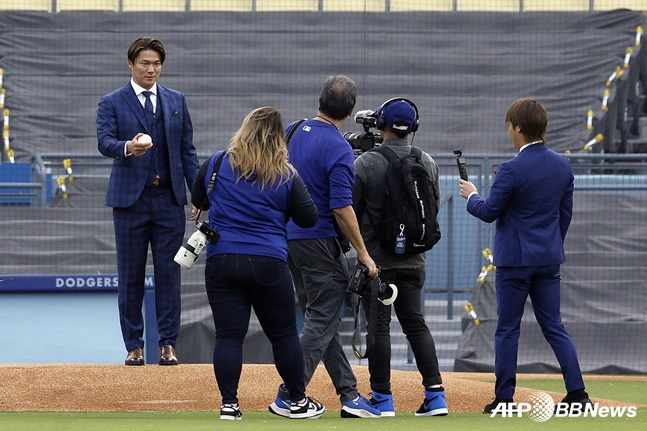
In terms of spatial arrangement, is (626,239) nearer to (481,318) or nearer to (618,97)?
(481,318)

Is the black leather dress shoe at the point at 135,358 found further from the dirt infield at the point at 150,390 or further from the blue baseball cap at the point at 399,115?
the blue baseball cap at the point at 399,115

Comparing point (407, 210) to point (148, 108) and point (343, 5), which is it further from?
point (343, 5)

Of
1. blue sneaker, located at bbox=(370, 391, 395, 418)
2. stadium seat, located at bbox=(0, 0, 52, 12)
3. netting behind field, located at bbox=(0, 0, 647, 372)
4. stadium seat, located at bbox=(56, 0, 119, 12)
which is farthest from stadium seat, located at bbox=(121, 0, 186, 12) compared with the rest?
blue sneaker, located at bbox=(370, 391, 395, 418)

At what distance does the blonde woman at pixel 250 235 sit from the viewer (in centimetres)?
590

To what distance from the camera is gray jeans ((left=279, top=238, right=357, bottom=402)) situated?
6.35 m

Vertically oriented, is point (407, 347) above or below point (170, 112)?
below

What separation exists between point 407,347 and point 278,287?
5.99m

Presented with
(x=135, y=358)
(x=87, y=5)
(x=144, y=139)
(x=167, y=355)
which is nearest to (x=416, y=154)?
(x=144, y=139)

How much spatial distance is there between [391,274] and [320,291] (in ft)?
1.37

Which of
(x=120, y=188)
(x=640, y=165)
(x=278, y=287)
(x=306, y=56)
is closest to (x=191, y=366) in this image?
(x=120, y=188)

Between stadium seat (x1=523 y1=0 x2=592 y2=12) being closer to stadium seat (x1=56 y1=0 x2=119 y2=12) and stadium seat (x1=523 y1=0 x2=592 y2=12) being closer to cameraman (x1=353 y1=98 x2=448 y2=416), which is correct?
stadium seat (x1=56 y1=0 x2=119 y2=12)

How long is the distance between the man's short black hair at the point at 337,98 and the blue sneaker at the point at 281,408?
1.48 metres

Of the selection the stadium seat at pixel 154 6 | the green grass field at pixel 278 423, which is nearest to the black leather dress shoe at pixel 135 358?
the green grass field at pixel 278 423

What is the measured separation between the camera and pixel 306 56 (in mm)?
18297
